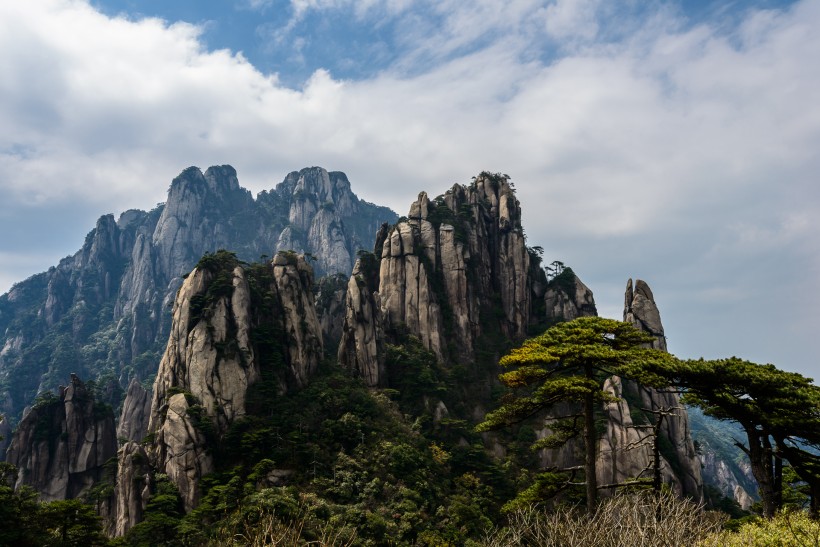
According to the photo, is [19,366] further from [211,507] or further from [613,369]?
[613,369]

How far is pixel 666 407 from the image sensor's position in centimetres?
4991

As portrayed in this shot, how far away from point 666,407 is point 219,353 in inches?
1892

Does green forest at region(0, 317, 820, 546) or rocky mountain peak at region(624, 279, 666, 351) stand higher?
rocky mountain peak at region(624, 279, 666, 351)

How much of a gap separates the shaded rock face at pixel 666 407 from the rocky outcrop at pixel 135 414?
7756 centimetres

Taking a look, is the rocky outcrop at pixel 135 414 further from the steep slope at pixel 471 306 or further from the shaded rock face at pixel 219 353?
the steep slope at pixel 471 306

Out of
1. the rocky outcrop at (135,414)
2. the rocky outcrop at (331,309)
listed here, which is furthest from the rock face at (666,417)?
the rocky outcrop at (135,414)

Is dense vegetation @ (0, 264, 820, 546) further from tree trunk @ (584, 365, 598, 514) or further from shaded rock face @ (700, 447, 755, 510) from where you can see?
shaded rock face @ (700, 447, 755, 510)

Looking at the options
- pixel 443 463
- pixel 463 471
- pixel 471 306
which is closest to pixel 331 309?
pixel 471 306

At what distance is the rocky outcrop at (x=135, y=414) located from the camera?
77.1m

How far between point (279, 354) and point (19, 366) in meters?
125

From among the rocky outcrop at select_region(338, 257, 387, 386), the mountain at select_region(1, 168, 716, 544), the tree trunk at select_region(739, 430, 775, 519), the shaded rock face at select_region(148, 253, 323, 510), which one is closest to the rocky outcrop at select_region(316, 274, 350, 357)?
the mountain at select_region(1, 168, 716, 544)

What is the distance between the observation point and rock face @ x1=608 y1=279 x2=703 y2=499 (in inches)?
2025

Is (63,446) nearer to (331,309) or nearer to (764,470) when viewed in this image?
(331,309)

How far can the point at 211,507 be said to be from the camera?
3403 centimetres
